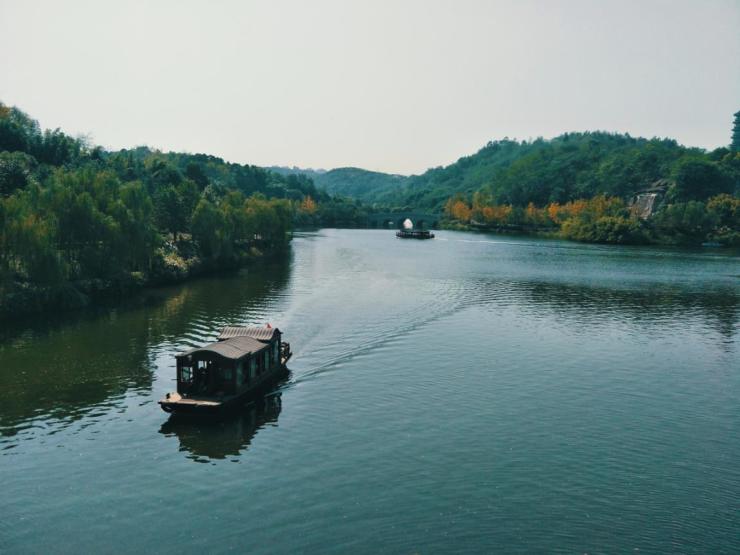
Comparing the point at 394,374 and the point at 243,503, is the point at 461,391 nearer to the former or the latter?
the point at 394,374

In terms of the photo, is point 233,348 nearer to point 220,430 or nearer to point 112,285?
point 220,430

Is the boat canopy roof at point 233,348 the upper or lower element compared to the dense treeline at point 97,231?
lower

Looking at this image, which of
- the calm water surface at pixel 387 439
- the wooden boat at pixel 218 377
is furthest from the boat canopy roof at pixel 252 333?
the calm water surface at pixel 387 439

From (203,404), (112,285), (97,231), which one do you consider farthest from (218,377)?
(97,231)

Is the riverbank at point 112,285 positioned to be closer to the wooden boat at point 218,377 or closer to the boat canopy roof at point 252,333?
the boat canopy roof at point 252,333

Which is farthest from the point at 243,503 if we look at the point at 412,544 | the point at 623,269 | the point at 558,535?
the point at 623,269

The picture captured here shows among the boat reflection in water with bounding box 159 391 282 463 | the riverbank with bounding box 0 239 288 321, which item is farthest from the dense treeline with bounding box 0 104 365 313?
the boat reflection in water with bounding box 159 391 282 463
